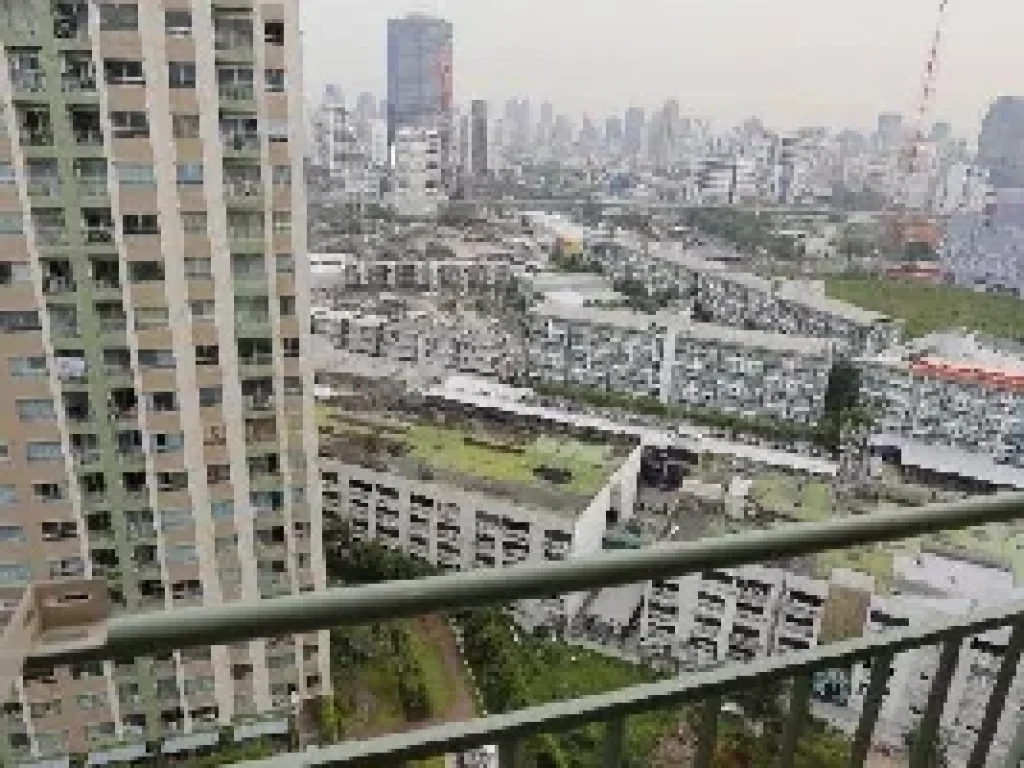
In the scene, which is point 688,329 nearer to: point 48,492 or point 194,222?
point 194,222

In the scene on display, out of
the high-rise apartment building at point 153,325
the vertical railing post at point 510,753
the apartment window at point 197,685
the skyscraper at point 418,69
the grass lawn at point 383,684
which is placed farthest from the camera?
the skyscraper at point 418,69

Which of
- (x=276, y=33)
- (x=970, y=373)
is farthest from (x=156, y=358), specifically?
(x=970, y=373)

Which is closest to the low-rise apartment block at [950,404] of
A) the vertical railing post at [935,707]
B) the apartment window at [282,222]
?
the apartment window at [282,222]

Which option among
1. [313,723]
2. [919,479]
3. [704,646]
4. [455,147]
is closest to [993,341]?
[919,479]

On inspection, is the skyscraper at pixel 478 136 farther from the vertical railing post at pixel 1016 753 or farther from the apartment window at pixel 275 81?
the vertical railing post at pixel 1016 753

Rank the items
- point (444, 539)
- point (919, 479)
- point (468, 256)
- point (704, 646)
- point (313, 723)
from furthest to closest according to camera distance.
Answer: point (468, 256)
point (919, 479)
point (444, 539)
point (704, 646)
point (313, 723)

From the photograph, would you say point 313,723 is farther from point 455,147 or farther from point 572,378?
point 455,147

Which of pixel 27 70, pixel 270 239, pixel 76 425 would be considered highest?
pixel 27 70
